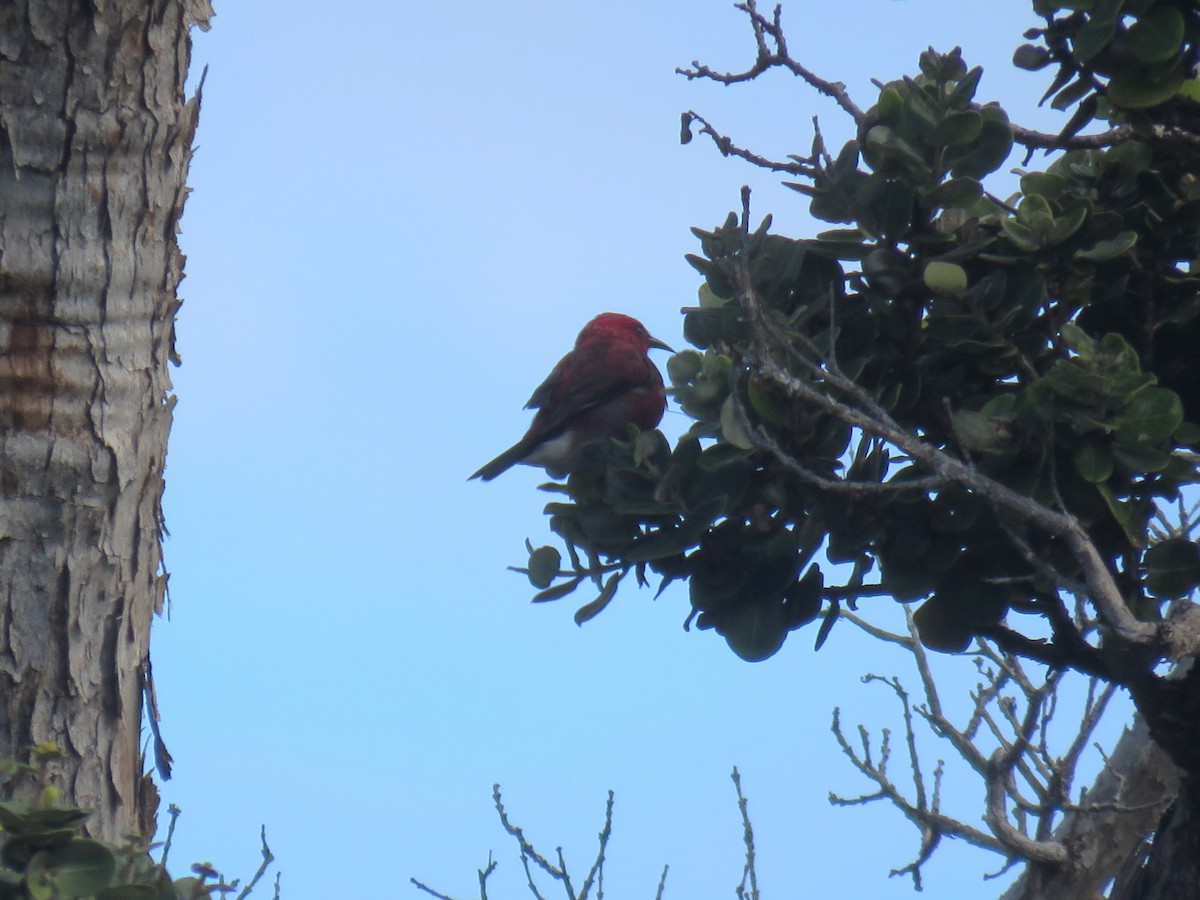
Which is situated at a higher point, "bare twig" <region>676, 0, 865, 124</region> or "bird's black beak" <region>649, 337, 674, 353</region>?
"bird's black beak" <region>649, 337, 674, 353</region>

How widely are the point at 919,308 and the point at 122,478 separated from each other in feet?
5.37

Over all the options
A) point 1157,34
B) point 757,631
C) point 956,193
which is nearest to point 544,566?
point 757,631

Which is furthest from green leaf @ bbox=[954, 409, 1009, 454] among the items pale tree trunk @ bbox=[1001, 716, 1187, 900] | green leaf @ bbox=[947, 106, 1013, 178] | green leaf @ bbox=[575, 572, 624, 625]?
pale tree trunk @ bbox=[1001, 716, 1187, 900]

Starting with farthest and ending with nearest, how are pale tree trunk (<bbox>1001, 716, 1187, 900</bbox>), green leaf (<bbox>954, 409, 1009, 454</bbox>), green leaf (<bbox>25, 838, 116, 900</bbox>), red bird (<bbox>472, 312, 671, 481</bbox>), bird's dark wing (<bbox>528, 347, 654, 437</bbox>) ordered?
bird's dark wing (<bbox>528, 347, 654, 437</bbox>), red bird (<bbox>472, 312, 671, 481</bbox>), pale tree trunk (<bbox>1001, 716, 1187, 900</bbox>), green leaf (<bbox>954, 409, 1009, 454</bbox>), green leaf (<bbox>25, 838, 116, 900</bbox>)

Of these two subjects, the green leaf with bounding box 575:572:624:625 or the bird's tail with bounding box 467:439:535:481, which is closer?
the green leaf with bounding box 575:572:624:625

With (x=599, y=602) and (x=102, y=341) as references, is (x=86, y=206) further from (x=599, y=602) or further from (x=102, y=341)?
(x=599, y=602)

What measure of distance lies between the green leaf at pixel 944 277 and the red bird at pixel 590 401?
2.62m

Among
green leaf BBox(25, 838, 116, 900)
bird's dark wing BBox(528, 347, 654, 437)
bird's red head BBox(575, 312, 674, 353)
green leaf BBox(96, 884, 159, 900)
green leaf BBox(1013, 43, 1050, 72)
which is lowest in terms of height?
green leaf BBox(96, 884, 159, 900)

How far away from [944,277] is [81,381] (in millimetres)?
1690

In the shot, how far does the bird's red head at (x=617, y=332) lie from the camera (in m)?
5.93

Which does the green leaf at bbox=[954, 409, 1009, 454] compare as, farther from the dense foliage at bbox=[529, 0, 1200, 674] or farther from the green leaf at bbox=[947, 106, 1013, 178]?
the green leaf at bbox=[947, 106, 1013, 178]

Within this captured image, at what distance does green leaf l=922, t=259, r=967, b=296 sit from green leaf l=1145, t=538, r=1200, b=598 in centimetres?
61

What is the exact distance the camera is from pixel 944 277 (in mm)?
2211

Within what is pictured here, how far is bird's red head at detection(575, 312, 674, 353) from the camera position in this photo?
5.93 m
